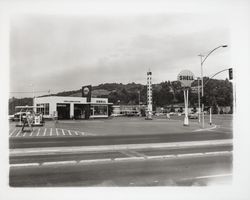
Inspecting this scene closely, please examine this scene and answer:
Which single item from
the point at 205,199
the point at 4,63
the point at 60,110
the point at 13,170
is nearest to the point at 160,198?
the point at 205,199

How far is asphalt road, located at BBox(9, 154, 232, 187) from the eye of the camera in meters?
8.03

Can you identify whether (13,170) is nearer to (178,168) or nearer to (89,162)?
(89,162)

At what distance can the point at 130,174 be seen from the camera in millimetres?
8898

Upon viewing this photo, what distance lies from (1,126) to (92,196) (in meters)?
3.31

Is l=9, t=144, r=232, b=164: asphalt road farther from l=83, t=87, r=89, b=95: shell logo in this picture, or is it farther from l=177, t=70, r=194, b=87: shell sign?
l=83, t=87, r=89, b=95: shell logo

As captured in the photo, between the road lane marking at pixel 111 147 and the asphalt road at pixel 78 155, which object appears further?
the road lane marking at pixel 111 147

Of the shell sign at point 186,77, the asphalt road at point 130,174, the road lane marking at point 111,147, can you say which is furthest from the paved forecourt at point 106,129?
the asphalt road at point 130,174

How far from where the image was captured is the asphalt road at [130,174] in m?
8.03

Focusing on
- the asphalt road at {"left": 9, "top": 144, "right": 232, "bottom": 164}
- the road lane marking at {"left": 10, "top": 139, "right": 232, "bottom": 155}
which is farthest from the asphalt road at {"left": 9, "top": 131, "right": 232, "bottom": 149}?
the asphalt road at {"left": 9, "top": 144, "right": 232, "bottom": 164}

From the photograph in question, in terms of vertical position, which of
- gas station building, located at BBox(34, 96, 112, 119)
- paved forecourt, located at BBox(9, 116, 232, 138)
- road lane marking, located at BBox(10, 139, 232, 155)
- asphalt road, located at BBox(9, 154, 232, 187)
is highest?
gas station building, located at BBox(34, 96, 112, 119)

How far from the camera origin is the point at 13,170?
9.46m

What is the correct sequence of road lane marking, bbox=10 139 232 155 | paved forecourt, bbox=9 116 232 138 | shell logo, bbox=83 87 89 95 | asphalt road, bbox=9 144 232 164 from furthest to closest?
shell logo, bbox=83 87 89 95 → paved forecourt, bbox=9 116 232 138 → road lane marking, bbox=10 139 232 155 → asphalt road, bbox=9 144 232 164

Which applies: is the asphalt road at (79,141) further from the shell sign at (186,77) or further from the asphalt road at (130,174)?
the shell sign at (186,77)

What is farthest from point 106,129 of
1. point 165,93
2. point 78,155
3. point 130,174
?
point 165,93
